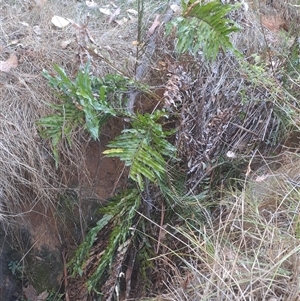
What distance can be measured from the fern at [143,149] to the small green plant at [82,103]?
3.8 inches

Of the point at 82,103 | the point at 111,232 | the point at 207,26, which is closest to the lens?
the point at 82,103

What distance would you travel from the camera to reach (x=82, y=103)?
68.7 inches

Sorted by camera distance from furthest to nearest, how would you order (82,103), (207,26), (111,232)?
(111,232) → (207,26) → (82,103)

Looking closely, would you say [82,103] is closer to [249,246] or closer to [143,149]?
[143,149]

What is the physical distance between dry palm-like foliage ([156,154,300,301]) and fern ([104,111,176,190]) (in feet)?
1.02

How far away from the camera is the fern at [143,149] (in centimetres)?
172

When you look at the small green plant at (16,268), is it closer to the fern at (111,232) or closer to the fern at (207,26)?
the fern at (111,232)

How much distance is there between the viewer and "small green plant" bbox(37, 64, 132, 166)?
1739 millimetres

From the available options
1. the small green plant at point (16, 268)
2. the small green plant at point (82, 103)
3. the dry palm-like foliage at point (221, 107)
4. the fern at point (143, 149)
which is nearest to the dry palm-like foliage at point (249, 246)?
the dry palm-like foliage at point (221, 107)

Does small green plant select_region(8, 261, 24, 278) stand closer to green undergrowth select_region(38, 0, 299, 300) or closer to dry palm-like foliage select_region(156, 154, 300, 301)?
green undergrowth select_region(38, 0, 299, 300)

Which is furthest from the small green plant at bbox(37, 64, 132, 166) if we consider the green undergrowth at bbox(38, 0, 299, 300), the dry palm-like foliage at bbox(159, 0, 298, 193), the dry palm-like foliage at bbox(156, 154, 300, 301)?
the dry palm-like foliage at bbox(156, 154, 300, 301)

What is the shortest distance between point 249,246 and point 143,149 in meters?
0.57

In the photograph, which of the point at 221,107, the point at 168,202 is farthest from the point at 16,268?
the point at 221,107

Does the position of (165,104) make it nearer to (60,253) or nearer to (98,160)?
(98,160)
